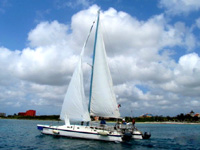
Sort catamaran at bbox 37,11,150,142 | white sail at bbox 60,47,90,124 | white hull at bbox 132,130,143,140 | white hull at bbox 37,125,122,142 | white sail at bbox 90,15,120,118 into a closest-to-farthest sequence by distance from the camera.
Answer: white hull at bbox 37,125,122,142, catamaran at bbox 37,11,150,142, white sail at bbox 90,15,120,118, white sail at bbox 60,47,90,124, white hull at bbox 132,130,143,140

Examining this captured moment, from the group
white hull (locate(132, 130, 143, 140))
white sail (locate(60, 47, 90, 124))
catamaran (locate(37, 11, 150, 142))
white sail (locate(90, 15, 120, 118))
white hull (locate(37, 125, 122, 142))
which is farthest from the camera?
white hull (locate(132, 130, 143, 140))

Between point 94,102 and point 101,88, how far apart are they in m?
2.30

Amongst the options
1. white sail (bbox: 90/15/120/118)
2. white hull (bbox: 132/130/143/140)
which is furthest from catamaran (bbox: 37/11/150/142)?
white hull (bbox: 132/130/143/140)

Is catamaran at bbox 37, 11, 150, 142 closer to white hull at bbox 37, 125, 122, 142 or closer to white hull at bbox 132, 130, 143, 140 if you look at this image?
white hull at bbox 37, 125, 122, 142

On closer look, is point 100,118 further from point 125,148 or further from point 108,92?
point 125,148

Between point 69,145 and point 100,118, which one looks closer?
point 69,145

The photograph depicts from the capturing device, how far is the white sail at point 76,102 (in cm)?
3042

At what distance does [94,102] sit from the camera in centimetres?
3016

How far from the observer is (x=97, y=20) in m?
32.1

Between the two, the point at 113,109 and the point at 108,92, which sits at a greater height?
the point at 108,92

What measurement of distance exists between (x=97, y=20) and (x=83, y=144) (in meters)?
18.5

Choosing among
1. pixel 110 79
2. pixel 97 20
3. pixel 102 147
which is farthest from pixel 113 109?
pixel 97 20

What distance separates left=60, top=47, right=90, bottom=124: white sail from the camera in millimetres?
30422

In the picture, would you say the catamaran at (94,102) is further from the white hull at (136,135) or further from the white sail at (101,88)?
the white hull at (136,135)
